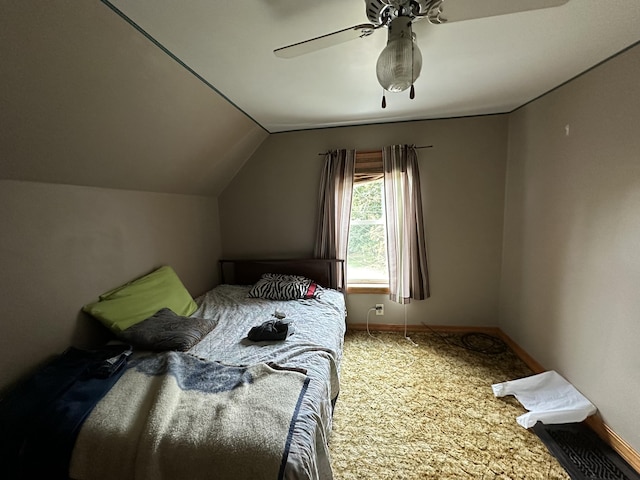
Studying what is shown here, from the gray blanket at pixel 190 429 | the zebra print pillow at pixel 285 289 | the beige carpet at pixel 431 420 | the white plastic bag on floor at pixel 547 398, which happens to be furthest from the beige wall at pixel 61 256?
the white plastic bag on floor at pixel 547 398

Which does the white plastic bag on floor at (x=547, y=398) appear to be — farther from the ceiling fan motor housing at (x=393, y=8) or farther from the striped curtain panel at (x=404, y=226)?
the ceiling fan motor housing at (x=393, y=8)

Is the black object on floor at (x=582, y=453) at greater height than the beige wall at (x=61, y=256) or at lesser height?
lesser

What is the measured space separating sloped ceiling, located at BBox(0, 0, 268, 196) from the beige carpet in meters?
2.21

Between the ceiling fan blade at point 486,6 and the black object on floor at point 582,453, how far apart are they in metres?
2.18

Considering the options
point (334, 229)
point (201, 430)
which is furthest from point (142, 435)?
point (334, 229)

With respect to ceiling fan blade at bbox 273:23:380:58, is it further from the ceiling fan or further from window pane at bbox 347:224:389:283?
window pane at bbox 347:224:389:283

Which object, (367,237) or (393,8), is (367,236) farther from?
(393,8)

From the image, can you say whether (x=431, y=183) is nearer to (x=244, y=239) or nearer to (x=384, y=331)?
(x=384, y=331)

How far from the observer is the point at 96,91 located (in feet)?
4.25

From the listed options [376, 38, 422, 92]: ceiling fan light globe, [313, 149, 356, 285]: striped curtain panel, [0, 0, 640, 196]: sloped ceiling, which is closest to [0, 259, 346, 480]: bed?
[0, 0, 640, 196]: sloped ceiling

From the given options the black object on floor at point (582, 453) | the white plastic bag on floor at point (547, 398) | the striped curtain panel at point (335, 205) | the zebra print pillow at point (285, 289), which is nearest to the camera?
the black object on floor at point (582, 453)

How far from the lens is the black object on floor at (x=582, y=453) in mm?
1442

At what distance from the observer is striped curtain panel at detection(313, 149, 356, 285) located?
2.89 m

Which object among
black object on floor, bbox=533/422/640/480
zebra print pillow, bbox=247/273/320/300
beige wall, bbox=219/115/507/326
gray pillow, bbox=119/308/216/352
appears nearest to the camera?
black object on floor, bbox=533/422/640/480
